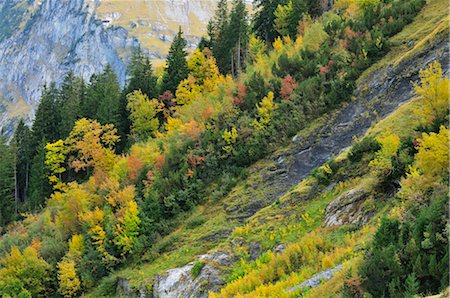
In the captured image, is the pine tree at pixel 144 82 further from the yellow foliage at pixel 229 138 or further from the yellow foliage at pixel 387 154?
the yellow foliage at pixel 387 154

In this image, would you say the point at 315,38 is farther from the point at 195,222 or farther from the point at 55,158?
the point at 55,158

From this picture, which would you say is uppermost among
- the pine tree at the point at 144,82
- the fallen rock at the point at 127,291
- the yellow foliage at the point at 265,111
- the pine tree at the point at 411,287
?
the pine tree at the point at 144,82

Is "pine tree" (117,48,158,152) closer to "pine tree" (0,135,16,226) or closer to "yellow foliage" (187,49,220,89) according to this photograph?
"yellow foliage" (187,49,220,89)

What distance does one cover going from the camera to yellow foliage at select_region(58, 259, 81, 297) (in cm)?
2672

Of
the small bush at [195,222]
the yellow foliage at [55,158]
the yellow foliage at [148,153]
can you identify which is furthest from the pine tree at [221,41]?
the small bush at [195,222]

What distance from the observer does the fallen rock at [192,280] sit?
18.5 meters

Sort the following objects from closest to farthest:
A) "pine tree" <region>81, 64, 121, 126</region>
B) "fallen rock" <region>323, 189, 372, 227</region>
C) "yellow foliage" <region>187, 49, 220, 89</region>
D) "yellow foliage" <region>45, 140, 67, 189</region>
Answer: "fallen rock" <region>323, 189, 372, 227</region> → "yellow foliage" <region>187, 49, 220, 89</region> → "yellow foliage" <region>45, 140, 67, 189</region> → "pine tree" <region>81, 64, 121, 126</region>

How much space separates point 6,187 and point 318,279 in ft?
163

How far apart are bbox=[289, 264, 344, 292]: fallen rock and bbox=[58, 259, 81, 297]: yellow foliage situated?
723 inches

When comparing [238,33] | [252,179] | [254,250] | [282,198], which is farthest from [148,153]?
[238,33]

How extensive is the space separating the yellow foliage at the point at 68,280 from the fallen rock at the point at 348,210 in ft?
57.1

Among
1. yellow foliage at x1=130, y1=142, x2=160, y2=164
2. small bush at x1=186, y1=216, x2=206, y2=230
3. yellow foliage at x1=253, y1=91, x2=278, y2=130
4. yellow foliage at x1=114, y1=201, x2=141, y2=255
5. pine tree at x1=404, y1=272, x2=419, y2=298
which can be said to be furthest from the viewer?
yellow foliage at x1=130, y1=142, x2=160, y2=164

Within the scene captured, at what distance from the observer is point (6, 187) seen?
52438mm

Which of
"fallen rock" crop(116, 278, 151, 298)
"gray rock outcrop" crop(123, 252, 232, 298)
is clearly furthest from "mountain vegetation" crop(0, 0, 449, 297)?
"fallen rock" crop(116, 278, 151, 298)
